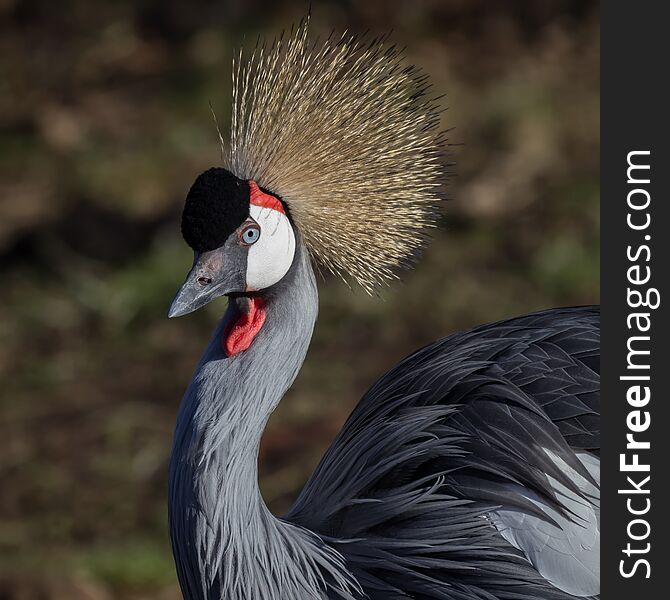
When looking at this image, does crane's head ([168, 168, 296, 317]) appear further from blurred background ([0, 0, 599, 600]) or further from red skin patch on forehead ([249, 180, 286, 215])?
blurred background ([0, 0, 599, 600])

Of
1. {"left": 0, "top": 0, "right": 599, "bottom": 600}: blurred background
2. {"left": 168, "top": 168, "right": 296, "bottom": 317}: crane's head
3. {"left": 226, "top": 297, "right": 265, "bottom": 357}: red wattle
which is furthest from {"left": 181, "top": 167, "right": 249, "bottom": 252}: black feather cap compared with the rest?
{"left": 0, "top": 0, "right": 599, "bottom": 600}: blurred background

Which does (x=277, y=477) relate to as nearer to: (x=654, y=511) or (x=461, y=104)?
(x=654, y=511)

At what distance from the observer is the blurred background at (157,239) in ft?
10.4

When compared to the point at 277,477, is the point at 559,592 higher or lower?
lower

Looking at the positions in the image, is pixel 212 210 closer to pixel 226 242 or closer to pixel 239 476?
pixel 226 242

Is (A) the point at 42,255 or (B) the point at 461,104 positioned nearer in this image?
(A) the point at 42,255

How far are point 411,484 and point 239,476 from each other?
0.97 ft

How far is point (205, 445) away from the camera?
173 cm

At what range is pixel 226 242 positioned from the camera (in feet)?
5.74

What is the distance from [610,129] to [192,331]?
220 cm

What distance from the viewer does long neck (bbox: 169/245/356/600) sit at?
1.74 meters

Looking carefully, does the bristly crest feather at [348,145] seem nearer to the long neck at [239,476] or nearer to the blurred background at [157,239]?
the long neck at [239,476]

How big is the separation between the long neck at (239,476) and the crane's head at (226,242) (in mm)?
51

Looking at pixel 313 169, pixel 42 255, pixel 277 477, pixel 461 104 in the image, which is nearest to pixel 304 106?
pixel 313 169
